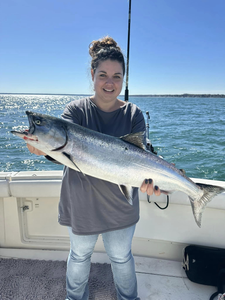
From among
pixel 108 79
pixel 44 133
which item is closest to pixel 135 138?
pixel 108 79

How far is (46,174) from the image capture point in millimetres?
3322

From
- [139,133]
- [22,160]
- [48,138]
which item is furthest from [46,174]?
[22,160]

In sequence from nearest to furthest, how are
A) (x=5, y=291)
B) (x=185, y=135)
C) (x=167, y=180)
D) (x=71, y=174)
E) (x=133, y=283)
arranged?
1. (x=71, y=174)
2. (x=167, y=180)
3. (x=133, y=283)
4. (x=5, y=291)
5. (x=185, y=135)

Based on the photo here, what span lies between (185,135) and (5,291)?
12993mm

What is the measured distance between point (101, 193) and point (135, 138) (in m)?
0.58

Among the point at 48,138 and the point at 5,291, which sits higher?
the point at 48,138

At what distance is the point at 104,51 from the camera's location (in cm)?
215

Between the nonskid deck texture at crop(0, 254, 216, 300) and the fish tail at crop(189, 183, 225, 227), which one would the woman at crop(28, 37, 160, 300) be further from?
the nonskid deck texture at crop(0, 254, 216, 300)

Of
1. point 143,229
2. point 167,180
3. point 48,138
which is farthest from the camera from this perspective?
point 143,229

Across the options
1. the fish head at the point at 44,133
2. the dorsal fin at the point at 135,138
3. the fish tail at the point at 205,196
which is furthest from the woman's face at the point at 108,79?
the fish tail at the point at 205,196

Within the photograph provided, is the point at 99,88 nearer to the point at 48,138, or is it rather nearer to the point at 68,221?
the point at 48,138

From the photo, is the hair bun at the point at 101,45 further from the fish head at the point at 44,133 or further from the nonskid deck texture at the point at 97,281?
the nonskid deck texture at the point at 97,281

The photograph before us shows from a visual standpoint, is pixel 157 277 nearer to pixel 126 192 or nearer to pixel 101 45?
pixel 126 192

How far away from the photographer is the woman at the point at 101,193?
6.77ft
